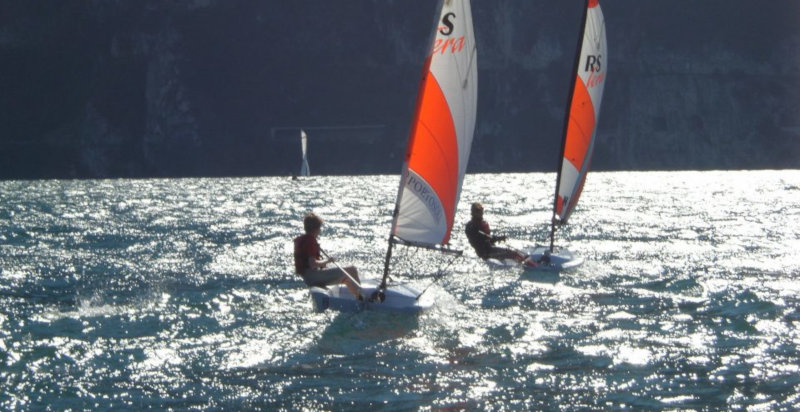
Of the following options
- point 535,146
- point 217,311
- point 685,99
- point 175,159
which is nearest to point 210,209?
point 217,311

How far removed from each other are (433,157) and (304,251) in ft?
7.65

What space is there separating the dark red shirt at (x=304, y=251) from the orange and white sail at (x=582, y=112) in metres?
7.91

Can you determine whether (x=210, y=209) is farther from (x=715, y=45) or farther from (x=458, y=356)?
(x=715, y=45)

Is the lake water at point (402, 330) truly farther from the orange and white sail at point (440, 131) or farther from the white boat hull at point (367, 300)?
the orange and white sail at point (440, 131)

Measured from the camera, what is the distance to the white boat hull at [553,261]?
19641 mm

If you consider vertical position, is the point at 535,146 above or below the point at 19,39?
below

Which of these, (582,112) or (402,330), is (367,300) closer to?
(402,330)

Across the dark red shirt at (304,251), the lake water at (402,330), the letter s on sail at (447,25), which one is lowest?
the lake water at (402,330)

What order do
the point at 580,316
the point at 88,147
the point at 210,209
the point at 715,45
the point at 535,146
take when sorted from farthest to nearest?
the point at 715,45
the point at 535,146
the point at 88,147
the point at 210,209
the point at 580,316

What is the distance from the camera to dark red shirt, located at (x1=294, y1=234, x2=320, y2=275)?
15242mm

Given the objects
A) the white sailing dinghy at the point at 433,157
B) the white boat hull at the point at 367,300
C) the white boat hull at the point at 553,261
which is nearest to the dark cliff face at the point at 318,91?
the white boat hull at the point at 553,261

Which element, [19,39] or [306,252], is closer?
[306,252]

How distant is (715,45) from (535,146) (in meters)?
22.3

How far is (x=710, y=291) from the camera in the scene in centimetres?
1725
